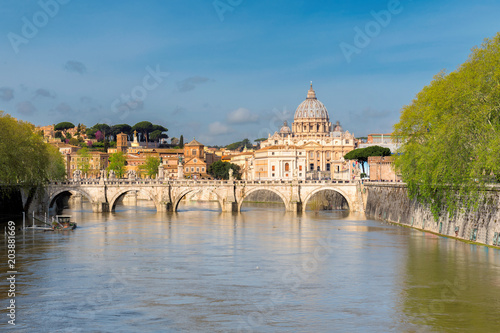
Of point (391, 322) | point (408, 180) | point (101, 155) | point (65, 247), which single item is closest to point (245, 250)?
point (65, 247)

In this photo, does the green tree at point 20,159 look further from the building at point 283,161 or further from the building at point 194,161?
the building at point 283,161

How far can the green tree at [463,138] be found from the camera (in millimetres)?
46281

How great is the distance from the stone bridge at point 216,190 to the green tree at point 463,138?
31679 mm

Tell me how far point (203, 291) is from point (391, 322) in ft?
32.2

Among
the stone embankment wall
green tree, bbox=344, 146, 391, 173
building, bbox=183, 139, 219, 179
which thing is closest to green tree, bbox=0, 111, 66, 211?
the stone embankment wall

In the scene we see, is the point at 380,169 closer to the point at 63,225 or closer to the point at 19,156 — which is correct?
the point at 63,225

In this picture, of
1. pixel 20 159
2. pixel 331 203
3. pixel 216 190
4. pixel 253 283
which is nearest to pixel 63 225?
pixel 20 159

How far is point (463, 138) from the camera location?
154ft

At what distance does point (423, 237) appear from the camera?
54.8 m

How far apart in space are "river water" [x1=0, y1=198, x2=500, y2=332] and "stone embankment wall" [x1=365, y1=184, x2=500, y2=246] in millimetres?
1340

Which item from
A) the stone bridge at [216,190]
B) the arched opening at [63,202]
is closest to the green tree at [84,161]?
the arched opening at [63,202]

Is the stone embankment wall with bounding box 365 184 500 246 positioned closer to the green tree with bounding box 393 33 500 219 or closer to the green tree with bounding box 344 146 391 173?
the green tree with bounding box 393 33 500 219

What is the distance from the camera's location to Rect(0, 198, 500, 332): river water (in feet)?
95.2

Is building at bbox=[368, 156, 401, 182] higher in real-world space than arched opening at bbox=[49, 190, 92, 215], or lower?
higher
